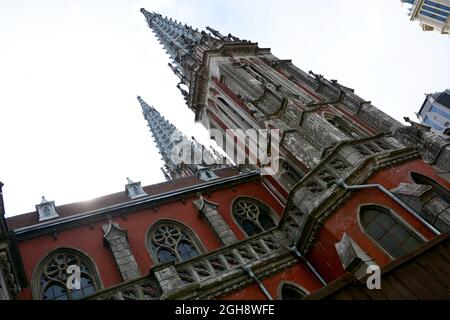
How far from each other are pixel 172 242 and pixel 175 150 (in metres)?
19.3

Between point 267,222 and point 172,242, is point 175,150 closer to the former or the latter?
point 267,222

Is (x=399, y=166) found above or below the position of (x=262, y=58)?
below

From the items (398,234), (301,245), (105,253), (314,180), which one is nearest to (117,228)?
(105,253)

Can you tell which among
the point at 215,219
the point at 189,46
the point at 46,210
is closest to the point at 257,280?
the point at 215,219

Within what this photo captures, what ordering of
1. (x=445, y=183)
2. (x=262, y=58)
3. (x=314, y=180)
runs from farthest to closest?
(x=262, y=58) → (x=314, y=180) → (x=445, y=183)

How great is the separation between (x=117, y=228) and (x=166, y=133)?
905 inches

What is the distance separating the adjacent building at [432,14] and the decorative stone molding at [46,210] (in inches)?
1421

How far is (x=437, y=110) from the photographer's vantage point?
42.1 m

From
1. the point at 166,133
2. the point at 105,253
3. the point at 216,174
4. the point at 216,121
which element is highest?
the point at 166,133

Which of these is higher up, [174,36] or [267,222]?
[174,36]
